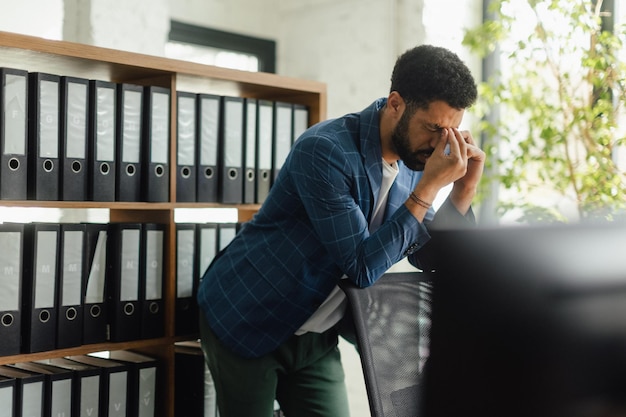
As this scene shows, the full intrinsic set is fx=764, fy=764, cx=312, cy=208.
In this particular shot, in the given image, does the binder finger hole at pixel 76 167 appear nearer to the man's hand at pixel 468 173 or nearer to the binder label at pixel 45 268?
the binder label at pixel 45 268

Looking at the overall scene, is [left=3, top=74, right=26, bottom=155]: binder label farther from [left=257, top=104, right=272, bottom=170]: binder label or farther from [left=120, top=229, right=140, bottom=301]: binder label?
[left=257, top=104, right=272, bottom=170]: binder label

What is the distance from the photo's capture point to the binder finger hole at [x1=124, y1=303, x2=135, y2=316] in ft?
6.93

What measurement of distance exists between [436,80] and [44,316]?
1.15 meters

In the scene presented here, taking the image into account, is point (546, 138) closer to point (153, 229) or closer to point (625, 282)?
point (153, 229)

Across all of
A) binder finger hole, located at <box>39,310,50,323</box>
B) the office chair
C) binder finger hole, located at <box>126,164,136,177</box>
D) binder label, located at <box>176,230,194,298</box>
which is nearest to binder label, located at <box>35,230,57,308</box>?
binder finger hole, located at <box>39,310,50,323</box>

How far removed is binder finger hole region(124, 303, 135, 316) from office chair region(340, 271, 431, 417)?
771 mm

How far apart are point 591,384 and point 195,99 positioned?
1.71m

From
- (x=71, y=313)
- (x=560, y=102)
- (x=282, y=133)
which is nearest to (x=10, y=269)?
(x=71, y=313)

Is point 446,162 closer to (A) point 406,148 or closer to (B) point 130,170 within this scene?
(A) point 406,148

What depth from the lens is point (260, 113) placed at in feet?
7.80

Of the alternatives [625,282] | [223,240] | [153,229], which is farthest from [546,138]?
[625,282]

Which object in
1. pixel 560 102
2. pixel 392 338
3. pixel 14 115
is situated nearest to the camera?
pixel 392 338

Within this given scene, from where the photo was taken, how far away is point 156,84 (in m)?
2.21

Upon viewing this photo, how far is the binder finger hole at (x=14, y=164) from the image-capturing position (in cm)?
190
